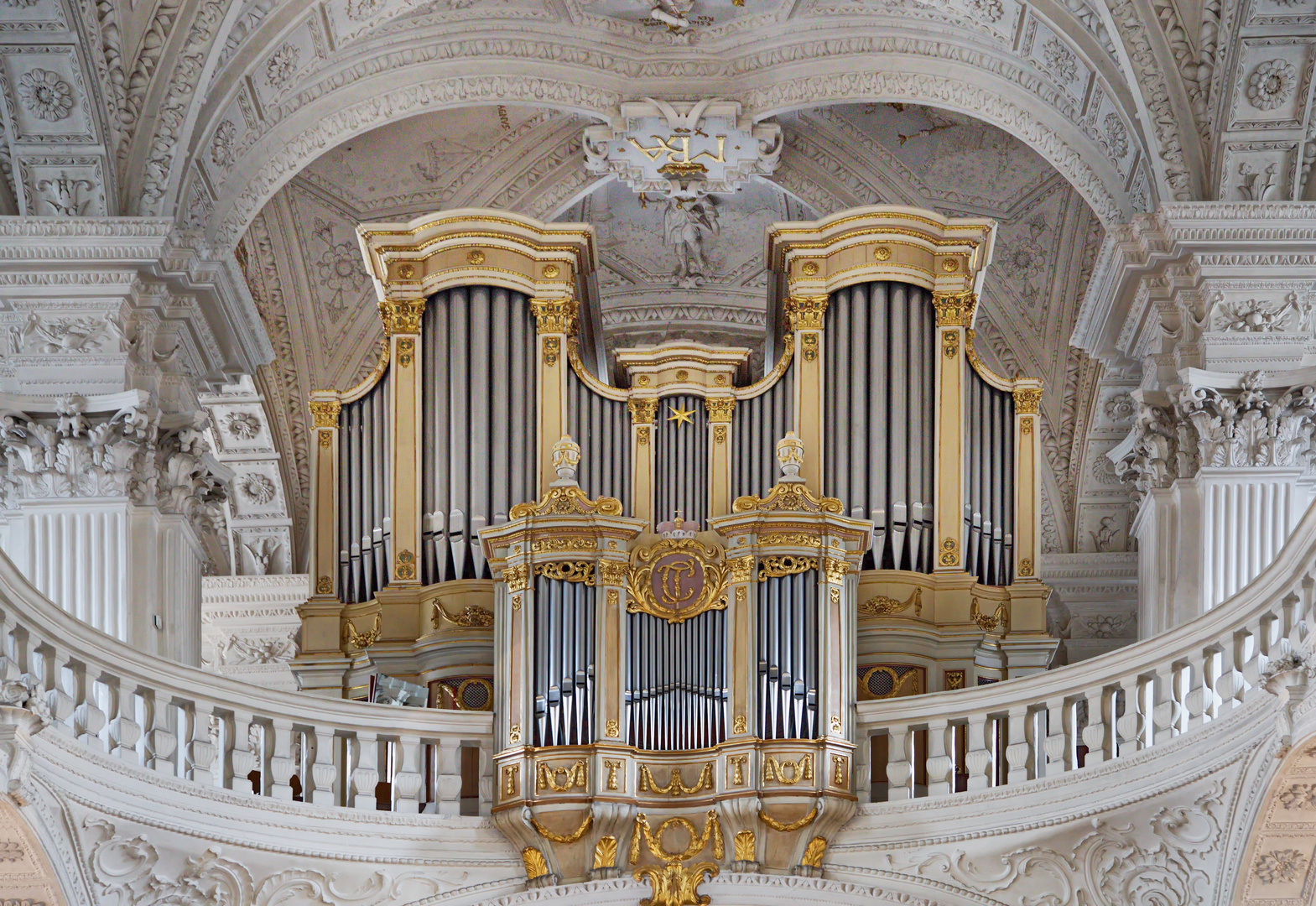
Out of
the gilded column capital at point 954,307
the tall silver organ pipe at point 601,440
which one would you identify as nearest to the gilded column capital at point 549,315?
the tall silver organ pipe at point 601,440

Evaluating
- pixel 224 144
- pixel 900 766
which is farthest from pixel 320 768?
pixel 224 144

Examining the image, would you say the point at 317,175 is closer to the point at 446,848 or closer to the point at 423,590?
the point at 423,590

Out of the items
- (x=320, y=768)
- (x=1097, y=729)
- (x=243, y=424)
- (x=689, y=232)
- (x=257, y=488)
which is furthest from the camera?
(x=257, y=488)

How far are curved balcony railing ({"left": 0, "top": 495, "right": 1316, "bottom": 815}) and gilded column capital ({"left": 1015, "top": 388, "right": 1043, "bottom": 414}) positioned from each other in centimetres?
274

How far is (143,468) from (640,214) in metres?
6.59

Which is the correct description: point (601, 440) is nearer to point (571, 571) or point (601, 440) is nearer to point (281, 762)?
point (571, 571)

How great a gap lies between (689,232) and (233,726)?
27.2ft

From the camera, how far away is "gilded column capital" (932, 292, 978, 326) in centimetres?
1722

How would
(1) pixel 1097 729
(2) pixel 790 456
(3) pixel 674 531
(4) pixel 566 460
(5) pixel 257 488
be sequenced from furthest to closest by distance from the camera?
(5) pixel 257 488, (2) pixel 790 456, (4) pixel 566 460, (3) pixel 674 531, (1) pixel 1097 729

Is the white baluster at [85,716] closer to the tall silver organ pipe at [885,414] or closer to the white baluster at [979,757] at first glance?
the white baluster at [979,757]

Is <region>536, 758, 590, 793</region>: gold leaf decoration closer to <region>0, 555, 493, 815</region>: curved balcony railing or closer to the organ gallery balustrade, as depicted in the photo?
the organ gallery balustrade

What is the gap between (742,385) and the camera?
17859 millimetres

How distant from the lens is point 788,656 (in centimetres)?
1467

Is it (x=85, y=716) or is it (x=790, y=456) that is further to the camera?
(x=790, y=456)
